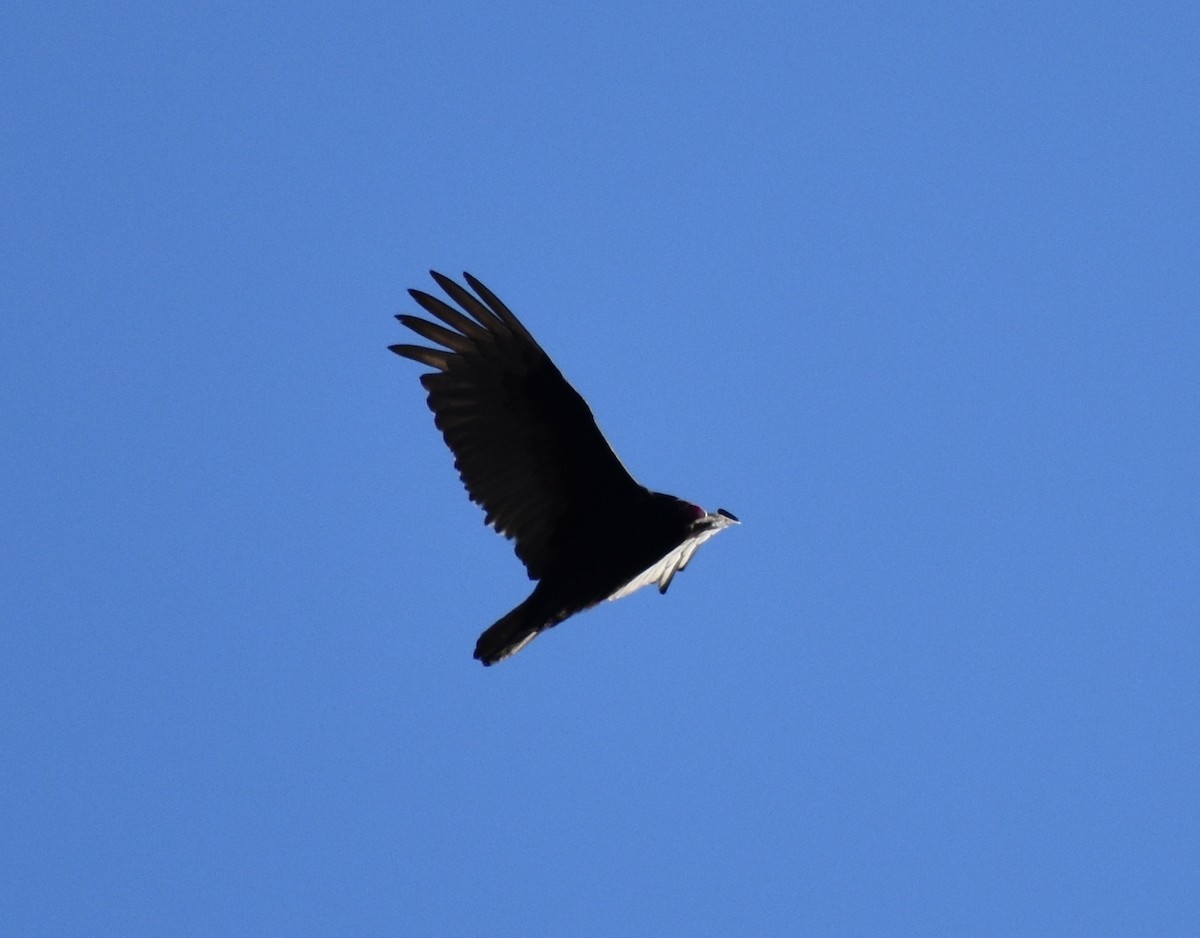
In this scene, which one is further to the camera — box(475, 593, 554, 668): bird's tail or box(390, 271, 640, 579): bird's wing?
box(390, 271, 640, 579): bird's wing

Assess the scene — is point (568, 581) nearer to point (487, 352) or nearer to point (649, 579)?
point (649, 579)

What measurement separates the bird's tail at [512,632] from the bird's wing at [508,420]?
0.38m

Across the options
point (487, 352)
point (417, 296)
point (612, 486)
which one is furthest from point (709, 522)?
point (417, 296)

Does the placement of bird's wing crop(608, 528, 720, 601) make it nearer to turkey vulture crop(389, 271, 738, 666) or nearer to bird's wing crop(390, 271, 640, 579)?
turkey vulture crop(389, 271, 738, 666)

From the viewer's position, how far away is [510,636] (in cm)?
663

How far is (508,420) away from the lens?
23.5ft

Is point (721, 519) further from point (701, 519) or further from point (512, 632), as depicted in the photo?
point (512, 632)

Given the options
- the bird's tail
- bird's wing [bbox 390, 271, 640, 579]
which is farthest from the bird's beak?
the bird's tail

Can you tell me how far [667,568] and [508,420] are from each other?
1445mm

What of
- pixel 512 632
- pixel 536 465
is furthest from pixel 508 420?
pixel 512 632

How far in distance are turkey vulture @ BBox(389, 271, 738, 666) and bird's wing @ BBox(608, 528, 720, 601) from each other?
2 centimetres

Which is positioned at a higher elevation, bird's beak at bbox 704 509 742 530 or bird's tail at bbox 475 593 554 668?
bird's beak at bbox 704 509 742 530

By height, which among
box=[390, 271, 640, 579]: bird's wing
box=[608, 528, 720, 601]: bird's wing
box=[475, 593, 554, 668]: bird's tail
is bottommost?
box=[475, 593, 554, 668]: bird's tail

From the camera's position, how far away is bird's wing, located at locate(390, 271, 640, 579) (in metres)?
7.04
